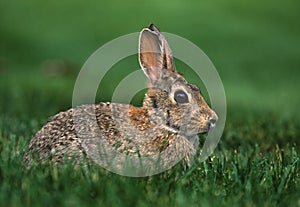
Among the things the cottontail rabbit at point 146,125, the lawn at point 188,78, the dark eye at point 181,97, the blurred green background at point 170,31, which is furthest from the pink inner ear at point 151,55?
the blurred green background at point 170,31

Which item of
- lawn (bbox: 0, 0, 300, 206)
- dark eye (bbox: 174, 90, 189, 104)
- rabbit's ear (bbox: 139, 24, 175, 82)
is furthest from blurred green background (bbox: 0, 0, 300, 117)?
dark eye (bbox: 174, 90, 189, 104)

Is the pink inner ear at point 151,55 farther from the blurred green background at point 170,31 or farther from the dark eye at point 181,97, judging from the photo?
the blurred green background at point 170,31

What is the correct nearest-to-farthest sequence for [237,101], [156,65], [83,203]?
[83,203]
[156,65]
[237,101]

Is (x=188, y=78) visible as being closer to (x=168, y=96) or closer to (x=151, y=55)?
(x=151, y=55)

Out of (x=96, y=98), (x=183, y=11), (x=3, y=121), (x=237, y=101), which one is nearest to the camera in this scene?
(x=3, y=121)

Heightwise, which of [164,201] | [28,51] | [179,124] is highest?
[28,51]

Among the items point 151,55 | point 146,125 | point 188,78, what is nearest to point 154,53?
point 151,55

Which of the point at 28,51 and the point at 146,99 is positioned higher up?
the point at 28,51

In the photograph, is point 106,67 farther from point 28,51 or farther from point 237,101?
point 237,101

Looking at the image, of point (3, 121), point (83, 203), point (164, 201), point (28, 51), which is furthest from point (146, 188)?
point (28, 51)
